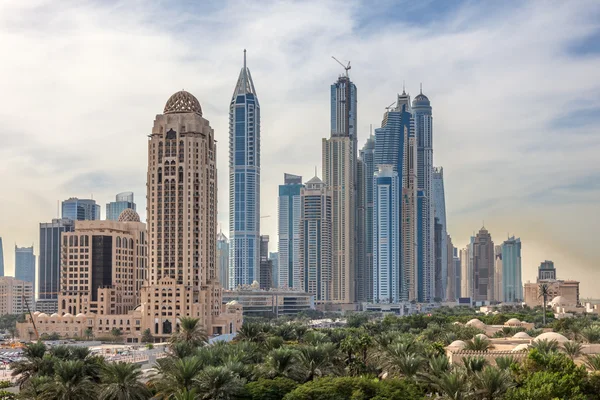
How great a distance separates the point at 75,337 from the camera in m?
176

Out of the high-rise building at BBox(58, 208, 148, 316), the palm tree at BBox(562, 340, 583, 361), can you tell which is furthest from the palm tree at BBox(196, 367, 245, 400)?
the high-rise building at BBox(58, 208, 148, 316)

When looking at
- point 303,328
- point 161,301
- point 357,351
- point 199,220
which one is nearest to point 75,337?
point 161,301

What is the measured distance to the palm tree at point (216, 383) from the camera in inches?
2601

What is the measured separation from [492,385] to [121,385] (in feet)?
86.6

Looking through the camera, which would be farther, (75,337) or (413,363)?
(75,337)

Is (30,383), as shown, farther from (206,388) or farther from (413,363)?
(413,363)

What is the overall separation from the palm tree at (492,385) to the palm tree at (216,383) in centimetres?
1764

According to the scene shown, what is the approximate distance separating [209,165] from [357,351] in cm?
9357

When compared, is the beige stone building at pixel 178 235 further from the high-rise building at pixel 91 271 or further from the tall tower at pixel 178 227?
the high-rise building at pixel 91 271

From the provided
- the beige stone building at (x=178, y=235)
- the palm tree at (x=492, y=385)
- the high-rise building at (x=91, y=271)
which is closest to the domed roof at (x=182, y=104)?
the beige stone building at (x=178, y=235)

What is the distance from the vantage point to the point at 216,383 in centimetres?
6619

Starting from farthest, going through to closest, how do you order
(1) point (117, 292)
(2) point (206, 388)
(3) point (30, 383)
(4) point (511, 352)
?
(1) point (117, 292), (4) point (511, 352), (3) point (30, 383), (2) point (206, 388)

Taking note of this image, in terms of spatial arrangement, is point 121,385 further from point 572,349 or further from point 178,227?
point 178,227

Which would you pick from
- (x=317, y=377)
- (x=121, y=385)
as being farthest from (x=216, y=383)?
(x=317, y=377)
